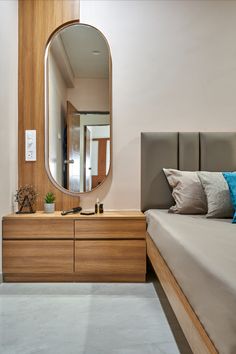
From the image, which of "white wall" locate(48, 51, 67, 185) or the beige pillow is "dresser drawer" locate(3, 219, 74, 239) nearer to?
"white wall" locate(48, 51, 67, 185)

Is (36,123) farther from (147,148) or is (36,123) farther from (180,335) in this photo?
(180,335)

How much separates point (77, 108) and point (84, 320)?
1.94 metres

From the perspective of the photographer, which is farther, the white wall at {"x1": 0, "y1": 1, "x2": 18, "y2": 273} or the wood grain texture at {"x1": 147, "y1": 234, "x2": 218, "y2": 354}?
the white wall at {"x1": 0, "y1": 1, "x2": 18, "y2": 273}

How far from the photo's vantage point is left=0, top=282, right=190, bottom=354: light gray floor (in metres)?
1.58

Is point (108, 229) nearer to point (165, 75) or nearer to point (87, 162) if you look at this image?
point (87, 162)

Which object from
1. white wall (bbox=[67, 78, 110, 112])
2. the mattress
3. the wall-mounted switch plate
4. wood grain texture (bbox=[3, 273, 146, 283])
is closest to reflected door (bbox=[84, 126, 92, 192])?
white wall (bbox=[67, 78, 110, 112])

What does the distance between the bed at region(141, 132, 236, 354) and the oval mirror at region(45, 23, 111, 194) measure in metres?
0.46

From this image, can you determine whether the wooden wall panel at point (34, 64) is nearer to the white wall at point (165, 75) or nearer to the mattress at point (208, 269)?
the white wall at point (165, 75)

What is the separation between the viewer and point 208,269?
1030 millimetres

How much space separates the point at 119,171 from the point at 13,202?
1026 millimetres

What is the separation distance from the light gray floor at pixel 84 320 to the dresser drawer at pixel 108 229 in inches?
15.6

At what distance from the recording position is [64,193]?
117 inches

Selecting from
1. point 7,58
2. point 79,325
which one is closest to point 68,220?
point 79,325

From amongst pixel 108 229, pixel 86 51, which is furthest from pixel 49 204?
pixel 86 51
